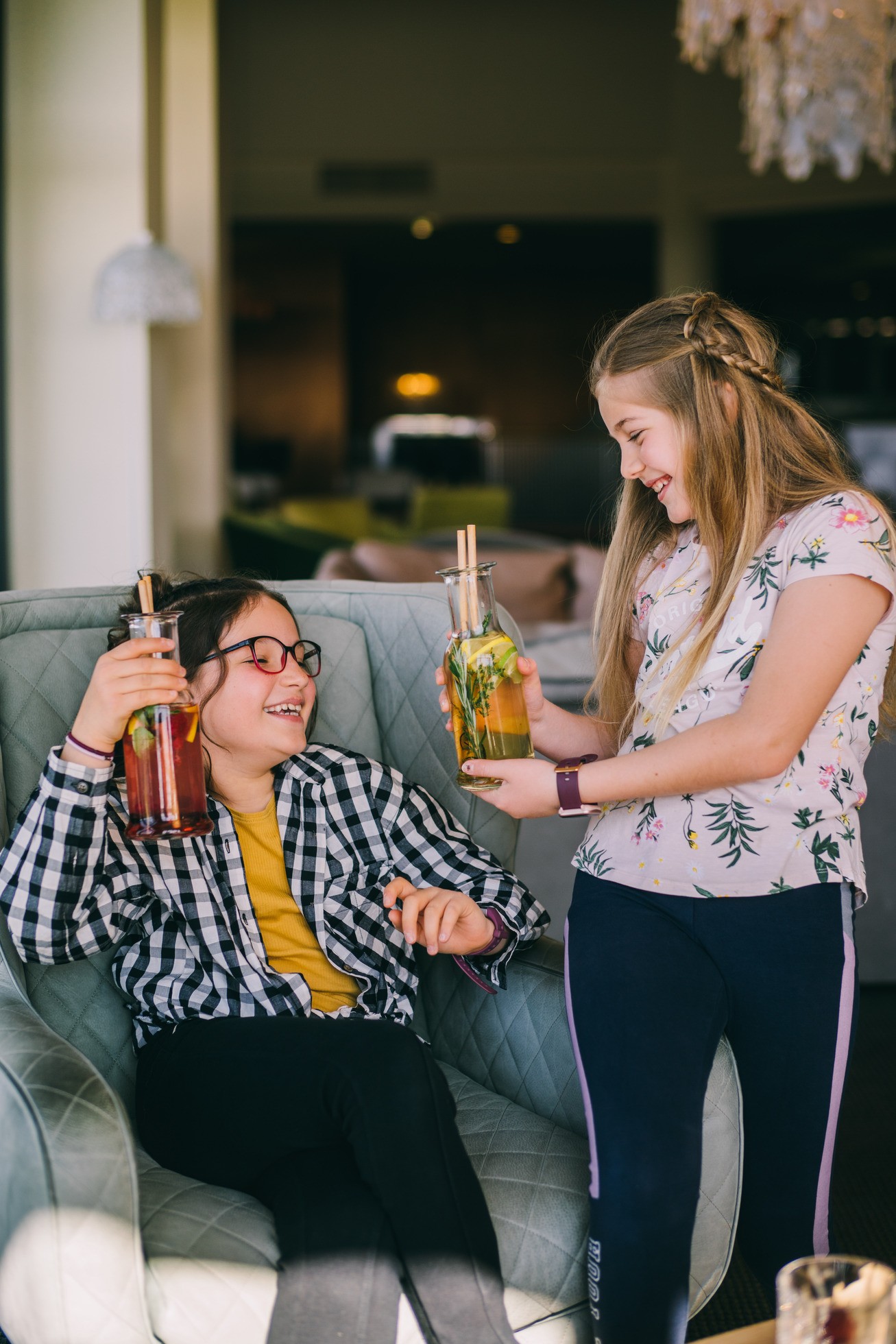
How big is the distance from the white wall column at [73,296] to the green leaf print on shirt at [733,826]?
145 inches

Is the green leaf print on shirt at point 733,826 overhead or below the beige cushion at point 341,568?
below

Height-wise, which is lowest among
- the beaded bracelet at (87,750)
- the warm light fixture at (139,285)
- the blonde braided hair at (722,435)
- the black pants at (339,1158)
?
the black pants at (339,1158)

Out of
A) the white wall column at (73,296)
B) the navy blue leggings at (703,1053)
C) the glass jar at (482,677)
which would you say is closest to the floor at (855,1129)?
the navy blue leggings at (703,1053)

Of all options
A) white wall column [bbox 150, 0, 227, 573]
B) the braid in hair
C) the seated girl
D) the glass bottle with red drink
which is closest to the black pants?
the seated girl

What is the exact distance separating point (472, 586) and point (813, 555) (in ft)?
1.10

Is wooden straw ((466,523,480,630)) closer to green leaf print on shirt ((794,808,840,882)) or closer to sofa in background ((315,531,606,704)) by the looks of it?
green leaf print on shirt ((794,808,840,882))

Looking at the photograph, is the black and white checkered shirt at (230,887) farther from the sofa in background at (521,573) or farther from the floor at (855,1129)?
the sofa in background at (521,573)

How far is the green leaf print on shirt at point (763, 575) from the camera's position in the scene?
4.07 feet

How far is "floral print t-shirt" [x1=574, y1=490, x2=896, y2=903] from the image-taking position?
1.20 m

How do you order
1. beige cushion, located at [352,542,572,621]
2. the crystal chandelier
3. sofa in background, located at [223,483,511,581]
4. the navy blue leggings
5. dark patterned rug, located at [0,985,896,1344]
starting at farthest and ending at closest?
sofa in background, located at [223,483,511,581], beige cushion, located at [352,542,572,621], the crystal chandelier, dark patterned rug, located at [0,985,896,1344], the navy blue leggings

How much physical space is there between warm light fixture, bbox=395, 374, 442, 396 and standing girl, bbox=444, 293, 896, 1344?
1144 cm

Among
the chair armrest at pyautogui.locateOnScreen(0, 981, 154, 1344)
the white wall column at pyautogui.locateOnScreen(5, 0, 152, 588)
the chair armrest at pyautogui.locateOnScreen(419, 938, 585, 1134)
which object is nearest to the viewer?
the chair armrest at pyautogui.locateOnScreen(0, 981, 154, 1344)

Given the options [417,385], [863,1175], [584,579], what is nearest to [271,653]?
[863,1175]

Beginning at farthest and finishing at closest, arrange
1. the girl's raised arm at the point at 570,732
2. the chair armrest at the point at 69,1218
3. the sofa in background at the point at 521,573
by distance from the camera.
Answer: the sofa in background at the point at 521,573 < the girl's raised arm at the point at 570,732 < the chair armrest at the point at 69,1218
